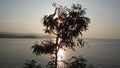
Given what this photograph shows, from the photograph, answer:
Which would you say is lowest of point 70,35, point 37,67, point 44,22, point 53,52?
point 37,67

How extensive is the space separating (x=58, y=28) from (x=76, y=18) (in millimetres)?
1468

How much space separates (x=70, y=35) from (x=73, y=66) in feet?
8.05

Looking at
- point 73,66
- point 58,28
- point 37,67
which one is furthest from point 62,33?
point 37,67

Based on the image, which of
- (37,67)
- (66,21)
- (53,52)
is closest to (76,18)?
(66,21)

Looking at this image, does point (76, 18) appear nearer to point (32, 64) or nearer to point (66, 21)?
point (66, 21)

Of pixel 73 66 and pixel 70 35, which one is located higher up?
pixel 70 35

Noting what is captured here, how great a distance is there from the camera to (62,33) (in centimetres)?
1569

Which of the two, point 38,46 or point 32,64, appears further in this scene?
point 32,64

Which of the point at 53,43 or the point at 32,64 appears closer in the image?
the point at 53,43

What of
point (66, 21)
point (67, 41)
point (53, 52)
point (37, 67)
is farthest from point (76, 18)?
point (37, 67)

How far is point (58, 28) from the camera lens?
51.8 ft

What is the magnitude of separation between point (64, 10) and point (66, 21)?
878mm

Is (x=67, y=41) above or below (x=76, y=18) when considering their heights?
below

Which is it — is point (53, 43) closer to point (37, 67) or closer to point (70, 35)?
point (70, 35)
